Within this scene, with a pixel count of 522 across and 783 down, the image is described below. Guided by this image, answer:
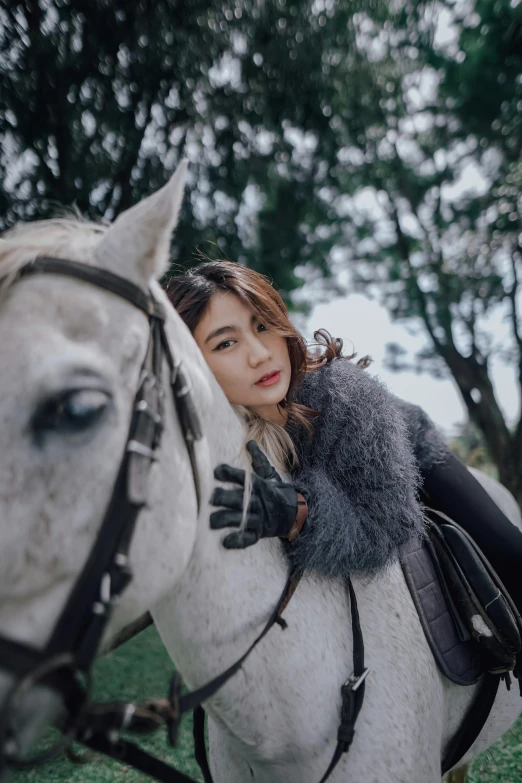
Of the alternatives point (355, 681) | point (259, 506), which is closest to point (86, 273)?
point (259, 506)

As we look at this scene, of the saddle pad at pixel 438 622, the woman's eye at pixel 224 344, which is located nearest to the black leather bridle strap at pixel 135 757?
the saddle pad at pixel 438 622

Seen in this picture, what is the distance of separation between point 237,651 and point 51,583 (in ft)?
1.97

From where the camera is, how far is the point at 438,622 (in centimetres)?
171

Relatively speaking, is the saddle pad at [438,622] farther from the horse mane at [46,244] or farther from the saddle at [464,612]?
the horse mane at [46,244]

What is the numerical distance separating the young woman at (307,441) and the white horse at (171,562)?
114 mm

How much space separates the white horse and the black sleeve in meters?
0.57

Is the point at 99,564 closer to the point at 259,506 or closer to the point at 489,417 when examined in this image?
the point at 259,506

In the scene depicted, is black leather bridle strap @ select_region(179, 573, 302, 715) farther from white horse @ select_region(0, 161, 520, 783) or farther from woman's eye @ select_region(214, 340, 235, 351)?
woman's eye @ select_region(214, 340, 235, 351)

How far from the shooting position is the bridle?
2.82 ft

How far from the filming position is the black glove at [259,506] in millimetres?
1274

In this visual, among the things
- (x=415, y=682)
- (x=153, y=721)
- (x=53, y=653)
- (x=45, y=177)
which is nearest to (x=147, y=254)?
(x=53, y=653)

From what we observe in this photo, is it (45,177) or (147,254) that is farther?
(45,177)

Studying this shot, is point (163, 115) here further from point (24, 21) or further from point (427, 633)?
point (427, 633)

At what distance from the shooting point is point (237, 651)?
4.26 ft
